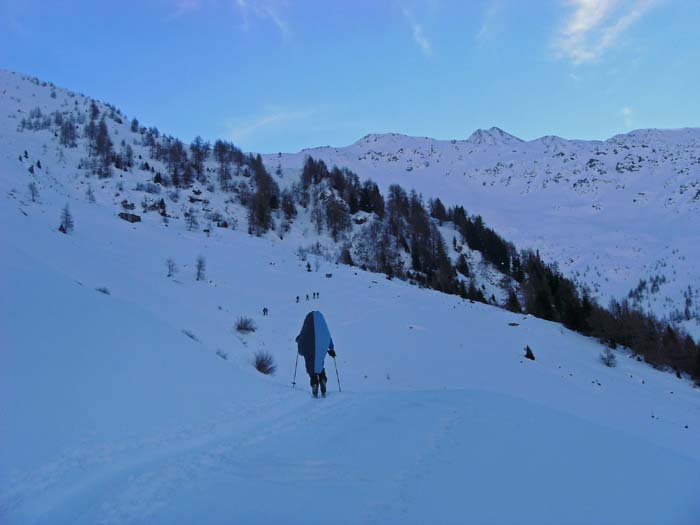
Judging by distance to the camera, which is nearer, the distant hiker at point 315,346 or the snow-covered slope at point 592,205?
the distant hiker at point 315,346

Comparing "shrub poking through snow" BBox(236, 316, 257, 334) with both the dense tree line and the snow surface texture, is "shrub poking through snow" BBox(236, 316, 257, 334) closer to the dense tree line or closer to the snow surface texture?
the snow surface texture

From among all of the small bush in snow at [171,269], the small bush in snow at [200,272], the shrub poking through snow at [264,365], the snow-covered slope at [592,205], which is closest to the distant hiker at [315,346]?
the shrub poking through snow at [264,365]

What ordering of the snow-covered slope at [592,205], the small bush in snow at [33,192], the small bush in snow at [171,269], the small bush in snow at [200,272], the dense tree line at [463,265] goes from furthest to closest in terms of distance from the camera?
the snow-covered slope at [592,205] < the dense tree line at [463,265] < the small bush in snow at [33,192] < the small bush in snow at [200,272] < the small bush in snow at [171,269]

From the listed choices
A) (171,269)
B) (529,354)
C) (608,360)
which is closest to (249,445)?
(529,354)

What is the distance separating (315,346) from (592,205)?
162299mm

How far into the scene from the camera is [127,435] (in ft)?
16.9

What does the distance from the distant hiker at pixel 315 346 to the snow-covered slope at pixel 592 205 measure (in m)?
90.0

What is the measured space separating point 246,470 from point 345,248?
63.7 metres

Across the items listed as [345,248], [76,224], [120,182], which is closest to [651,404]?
[76,224]

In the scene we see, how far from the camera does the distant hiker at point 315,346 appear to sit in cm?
915

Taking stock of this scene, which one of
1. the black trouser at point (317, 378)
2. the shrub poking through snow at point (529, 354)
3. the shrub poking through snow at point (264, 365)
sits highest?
the black trouser at point (317, 378)

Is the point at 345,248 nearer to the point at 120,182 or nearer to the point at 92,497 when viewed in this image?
the point at 120,182

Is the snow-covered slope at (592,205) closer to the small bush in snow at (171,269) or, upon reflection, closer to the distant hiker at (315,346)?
the small bush in snow at (171,269)

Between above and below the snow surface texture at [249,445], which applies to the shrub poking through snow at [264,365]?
below
